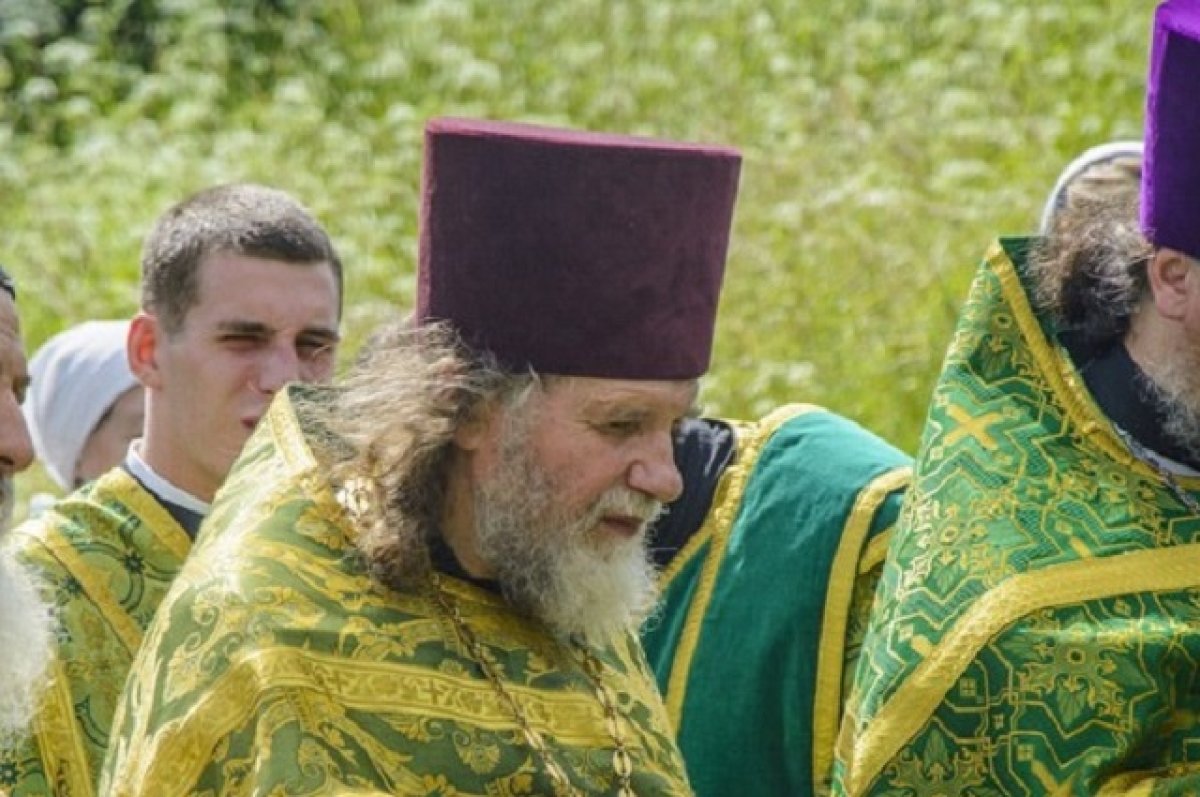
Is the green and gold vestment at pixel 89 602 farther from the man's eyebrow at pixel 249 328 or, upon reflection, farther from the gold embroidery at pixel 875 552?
the gold embroidery at pixel 875 552

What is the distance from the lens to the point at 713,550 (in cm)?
575

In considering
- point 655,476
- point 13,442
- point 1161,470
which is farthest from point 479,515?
point 1161,470

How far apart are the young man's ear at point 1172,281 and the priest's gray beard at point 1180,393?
0.06 metres

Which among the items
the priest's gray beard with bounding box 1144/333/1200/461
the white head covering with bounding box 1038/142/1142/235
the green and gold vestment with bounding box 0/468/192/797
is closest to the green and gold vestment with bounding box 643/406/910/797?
the priest's gray beard with bounding box 1144/333/1200/461

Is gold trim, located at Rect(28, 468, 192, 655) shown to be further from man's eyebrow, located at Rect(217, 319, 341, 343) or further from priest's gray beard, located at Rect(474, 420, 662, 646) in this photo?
priest's gray beard, located at Rect(474, 420, 662, 646)

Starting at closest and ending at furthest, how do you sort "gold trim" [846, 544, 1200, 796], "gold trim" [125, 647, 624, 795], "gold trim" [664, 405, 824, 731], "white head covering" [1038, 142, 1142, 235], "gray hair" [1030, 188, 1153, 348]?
1. "gold trim" [125, 647, 624, 795]
2. "gold trim" [846, 544, 1200, 796]
3. "gray hair" [1030, 188, 1153, 348]
4. "gold trim" [664, 405, 824, 731]
5. "white head covering" [1038, 142, 1142, 235]

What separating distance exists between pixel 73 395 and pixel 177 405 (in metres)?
1.41

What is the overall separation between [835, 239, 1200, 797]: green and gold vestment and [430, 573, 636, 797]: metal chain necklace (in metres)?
0.40

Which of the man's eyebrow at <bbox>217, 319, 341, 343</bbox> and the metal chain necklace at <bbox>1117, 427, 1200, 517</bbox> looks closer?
the metal chain necklace at <bbox>1117, 427, 1200, 517</bbox>

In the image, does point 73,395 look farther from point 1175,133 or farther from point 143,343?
point 1175,133

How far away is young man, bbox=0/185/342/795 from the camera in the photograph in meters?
5.66

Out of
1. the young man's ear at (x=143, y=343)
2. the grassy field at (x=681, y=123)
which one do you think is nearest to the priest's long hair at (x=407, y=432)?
the young man's ear at (x=143, y=343)

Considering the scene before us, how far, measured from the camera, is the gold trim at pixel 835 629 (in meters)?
5.54

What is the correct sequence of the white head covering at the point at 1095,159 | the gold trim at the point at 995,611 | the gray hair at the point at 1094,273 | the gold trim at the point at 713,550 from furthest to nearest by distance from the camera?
the white head covering at the point at 1095,159, the gold trim at the point at 713,550, the gray hair at the point at 1094,273, the gold trim at the point at 995,611
